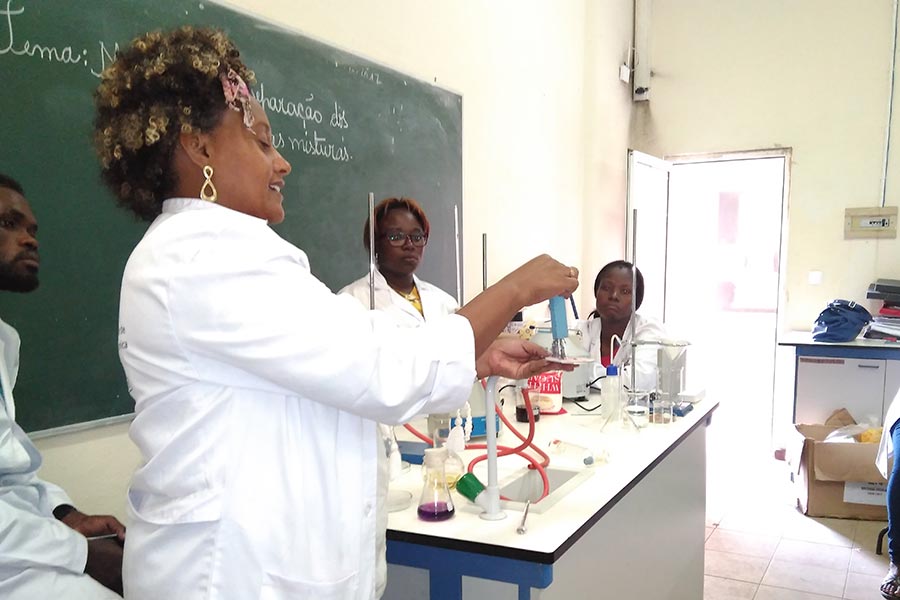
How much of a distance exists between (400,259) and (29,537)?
162cm

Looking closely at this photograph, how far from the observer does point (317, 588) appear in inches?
35.0

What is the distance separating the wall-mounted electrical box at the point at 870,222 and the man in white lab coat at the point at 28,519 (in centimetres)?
455

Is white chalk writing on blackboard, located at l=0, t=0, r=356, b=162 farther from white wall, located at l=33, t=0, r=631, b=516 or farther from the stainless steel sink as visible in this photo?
the stainless steel sink

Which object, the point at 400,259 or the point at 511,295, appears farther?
the point at 400,259

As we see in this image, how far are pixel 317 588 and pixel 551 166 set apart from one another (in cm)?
342

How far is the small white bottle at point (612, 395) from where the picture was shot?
203 cm

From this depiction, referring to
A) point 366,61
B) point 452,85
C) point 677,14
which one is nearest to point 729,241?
point 677,14

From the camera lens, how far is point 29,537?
3.33 feet

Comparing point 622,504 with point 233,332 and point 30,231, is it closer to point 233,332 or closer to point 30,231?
point 233,332

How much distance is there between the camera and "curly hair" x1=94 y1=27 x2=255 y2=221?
2.80 feet

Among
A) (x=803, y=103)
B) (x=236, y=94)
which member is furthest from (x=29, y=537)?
(x=803, y=103)

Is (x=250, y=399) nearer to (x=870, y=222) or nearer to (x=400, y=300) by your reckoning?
(x=400, y=300)

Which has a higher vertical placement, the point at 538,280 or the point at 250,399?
the point at 538,280

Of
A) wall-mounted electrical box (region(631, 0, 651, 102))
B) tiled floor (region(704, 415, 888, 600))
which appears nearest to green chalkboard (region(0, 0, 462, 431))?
tiled floor (region(704, 415, 888, 600))
